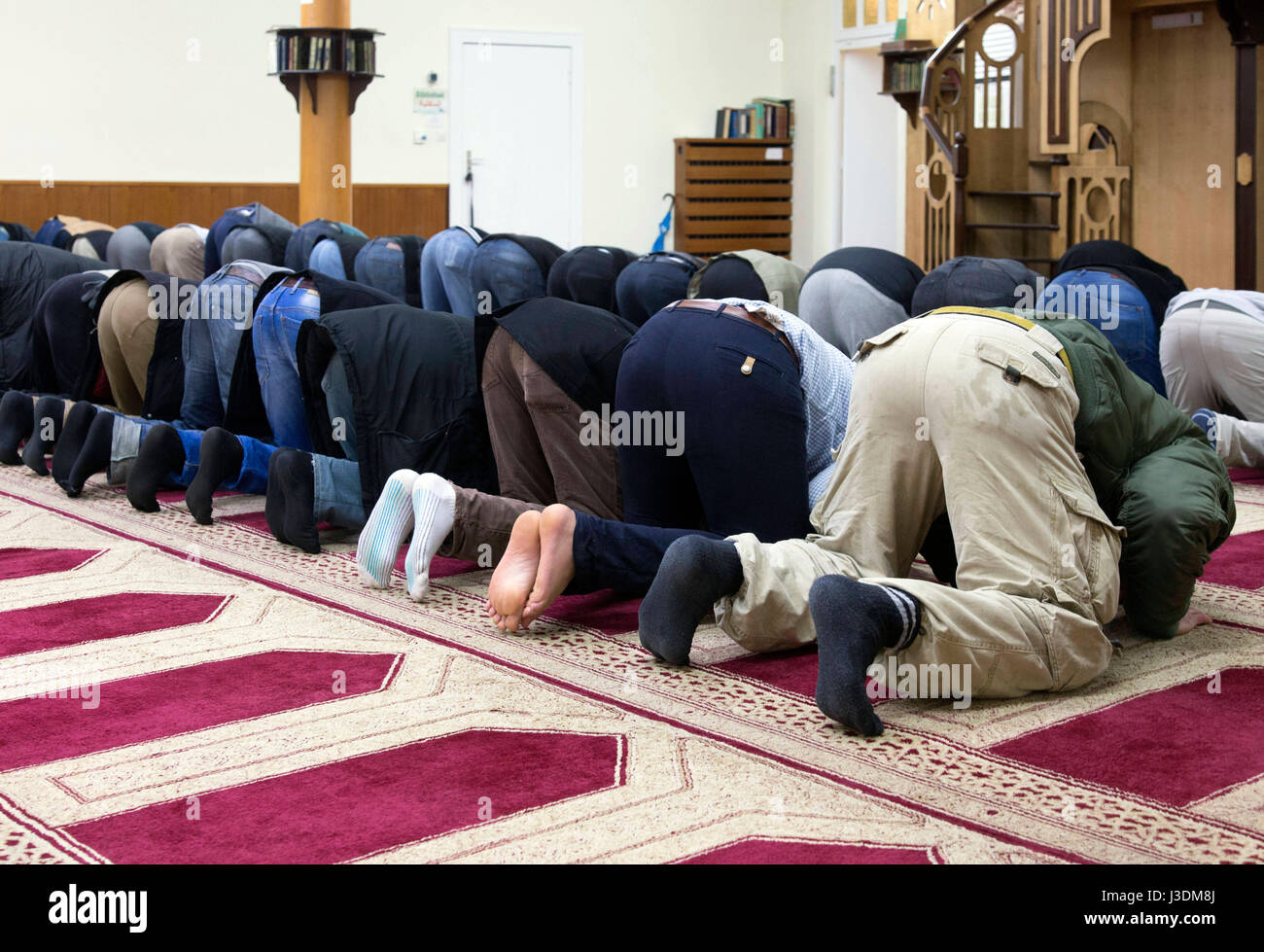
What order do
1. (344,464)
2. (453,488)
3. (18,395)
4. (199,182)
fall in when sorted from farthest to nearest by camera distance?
(199,182) → (18,395) → (344,464) → (453,488)

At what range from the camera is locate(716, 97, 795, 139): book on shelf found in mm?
13203

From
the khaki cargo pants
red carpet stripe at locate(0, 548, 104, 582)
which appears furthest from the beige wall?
the khaki cargo pants

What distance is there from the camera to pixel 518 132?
41.6 ft

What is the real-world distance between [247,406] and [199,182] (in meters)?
7.38

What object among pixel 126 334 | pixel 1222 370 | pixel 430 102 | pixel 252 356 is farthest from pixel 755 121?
pixel 252 356

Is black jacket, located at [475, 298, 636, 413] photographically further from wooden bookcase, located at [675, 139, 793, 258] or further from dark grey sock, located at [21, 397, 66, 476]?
wooden bookcase, located at [675, 139, 793, 258]

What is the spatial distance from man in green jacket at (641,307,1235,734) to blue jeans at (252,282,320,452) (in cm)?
194

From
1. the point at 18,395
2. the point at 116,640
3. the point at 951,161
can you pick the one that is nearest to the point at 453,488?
the point at 116,640

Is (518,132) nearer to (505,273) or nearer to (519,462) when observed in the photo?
(505,273)

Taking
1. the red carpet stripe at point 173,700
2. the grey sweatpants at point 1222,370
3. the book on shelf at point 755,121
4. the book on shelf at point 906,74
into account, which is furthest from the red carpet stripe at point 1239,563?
the book on shelf at point 755,121

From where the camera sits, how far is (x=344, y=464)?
4.07 metres

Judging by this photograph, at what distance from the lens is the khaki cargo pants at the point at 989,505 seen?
2.55 m

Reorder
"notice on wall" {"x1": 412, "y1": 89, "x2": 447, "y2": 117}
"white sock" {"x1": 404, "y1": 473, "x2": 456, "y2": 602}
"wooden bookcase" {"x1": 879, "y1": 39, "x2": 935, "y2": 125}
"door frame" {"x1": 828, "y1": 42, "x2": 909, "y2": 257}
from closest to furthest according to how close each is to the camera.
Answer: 1. "white sock" {"x1": 404, "y1": 473, "x2": 456, "y2": 602}
2. "wooden bookcase" {"x1": 879, "y1": 39, "x2": 935, "y2": 125}
3. "notice on wall" {"x1": 412, "y1": 89, "x2": 447, "y2": 117}
4. "door frame" {"x1": 828, "y1": 42, "x2": 909, "y2": 257}
